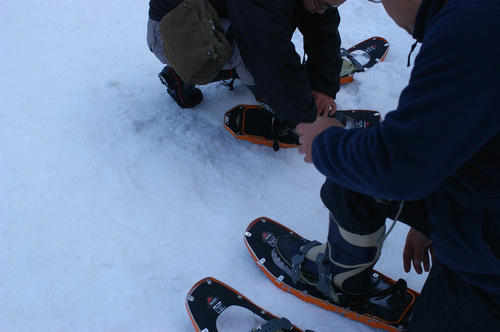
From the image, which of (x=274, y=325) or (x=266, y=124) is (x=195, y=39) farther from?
(x=274, y=325)

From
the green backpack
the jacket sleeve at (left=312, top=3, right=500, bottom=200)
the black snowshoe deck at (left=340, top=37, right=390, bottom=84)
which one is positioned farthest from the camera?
the black snowshoe deck at (left=340, top=37, right=390, bottom=84)

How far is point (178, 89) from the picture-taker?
2680 mm

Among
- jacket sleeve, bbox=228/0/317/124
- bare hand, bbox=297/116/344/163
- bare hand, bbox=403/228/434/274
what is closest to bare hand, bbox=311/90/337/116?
jacket sleeve, bbox=228/0/317/124

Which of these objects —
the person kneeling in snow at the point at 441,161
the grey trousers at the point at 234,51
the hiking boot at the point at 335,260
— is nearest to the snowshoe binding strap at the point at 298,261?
the hiking boot at the point at 335,260

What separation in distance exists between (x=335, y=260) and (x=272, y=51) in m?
1.08

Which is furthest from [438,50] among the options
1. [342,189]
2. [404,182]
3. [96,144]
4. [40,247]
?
[96,144]

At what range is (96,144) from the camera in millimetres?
2500

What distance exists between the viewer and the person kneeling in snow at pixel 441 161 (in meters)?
0.76

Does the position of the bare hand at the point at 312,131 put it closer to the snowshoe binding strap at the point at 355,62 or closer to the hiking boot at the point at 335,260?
the hiking boot at the point at 335,260

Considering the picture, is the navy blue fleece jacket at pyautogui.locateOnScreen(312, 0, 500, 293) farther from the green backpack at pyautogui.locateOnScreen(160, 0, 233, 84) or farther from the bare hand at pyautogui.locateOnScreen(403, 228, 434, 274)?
the green backpack at pyautogui.locateOnScreen(160, 0, 233, 84)

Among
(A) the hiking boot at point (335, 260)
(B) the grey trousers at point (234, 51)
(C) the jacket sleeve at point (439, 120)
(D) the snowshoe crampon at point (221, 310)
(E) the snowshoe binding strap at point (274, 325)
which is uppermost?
(C) the jacket sleeve at point (439, 120)

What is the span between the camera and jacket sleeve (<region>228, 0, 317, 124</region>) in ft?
5.96

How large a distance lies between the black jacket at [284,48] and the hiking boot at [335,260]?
795 mm

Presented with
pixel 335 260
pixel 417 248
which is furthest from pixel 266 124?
pixel 417 248
